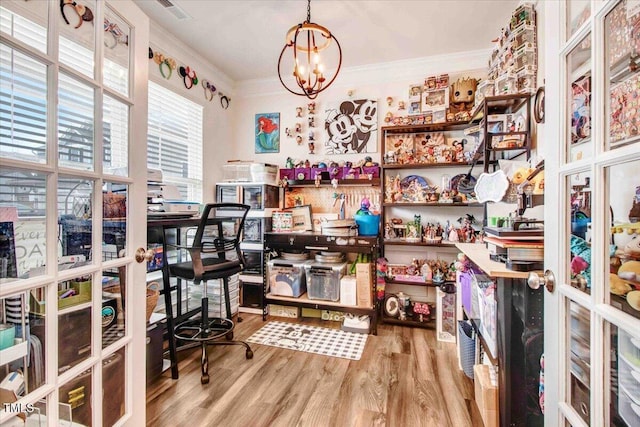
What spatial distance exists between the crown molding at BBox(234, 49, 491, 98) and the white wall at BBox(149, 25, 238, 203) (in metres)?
0.54

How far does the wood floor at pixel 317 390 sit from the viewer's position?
1.50 m

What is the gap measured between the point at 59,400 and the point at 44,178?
25.0 inches

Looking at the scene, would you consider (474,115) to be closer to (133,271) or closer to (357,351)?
(357,351)

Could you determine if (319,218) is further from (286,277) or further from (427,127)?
(427,127)

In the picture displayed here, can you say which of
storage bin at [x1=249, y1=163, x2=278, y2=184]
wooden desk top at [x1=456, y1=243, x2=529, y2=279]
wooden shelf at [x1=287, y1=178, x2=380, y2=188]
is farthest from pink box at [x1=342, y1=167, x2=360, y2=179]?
wooden desk top at [x1=456, y1=243, x2=529, y2=279]

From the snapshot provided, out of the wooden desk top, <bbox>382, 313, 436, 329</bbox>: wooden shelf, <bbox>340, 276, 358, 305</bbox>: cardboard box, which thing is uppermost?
the wooden desk top

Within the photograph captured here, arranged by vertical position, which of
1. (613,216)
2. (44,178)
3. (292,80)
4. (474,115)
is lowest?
(613,216)

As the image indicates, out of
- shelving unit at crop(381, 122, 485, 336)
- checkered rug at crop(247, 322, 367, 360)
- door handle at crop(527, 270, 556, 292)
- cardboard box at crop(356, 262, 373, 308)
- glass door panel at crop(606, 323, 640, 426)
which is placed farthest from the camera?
shelving unit at crop(381, 122, 485, 336)

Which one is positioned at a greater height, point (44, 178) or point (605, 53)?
point (605, 53)

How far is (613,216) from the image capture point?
0.62 m

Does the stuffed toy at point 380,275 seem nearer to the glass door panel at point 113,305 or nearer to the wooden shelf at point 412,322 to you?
the wooden shelf at point 412,322

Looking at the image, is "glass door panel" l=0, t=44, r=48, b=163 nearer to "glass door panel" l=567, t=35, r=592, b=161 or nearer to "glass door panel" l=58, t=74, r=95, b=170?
"glass door panel" l=58, t=74, r=95, b=170

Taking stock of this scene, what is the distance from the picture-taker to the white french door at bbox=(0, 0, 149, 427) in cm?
73

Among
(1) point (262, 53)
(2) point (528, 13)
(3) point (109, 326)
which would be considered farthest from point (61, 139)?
(2) point (528, 13)
